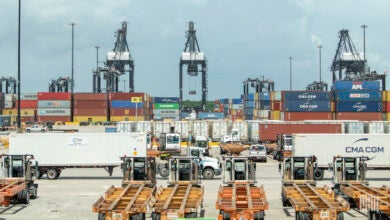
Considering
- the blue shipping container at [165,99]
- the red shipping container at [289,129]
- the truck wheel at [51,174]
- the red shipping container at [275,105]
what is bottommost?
the truck wheel at [51,174]

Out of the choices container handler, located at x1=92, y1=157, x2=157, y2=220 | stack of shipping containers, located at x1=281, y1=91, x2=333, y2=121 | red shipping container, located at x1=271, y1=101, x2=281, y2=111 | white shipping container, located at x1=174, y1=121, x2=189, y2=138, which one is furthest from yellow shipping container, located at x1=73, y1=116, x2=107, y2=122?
container handler, located at x1=92, y1=157, x2=157, y2=220

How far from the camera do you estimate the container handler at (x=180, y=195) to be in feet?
64.3

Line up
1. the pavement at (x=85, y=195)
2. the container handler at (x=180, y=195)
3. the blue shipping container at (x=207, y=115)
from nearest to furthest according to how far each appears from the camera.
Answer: the container handler at (x=180, y=195) → the pavement at (x=85, y=195) → the blue shipping container at (x=207, y=115)

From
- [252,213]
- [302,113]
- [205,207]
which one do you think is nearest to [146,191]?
[205,207]

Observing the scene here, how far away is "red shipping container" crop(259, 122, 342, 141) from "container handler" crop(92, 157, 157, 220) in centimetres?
4480

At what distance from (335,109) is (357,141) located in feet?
185

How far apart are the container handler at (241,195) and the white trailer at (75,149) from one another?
14.5m

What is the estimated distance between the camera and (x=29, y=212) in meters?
26.7

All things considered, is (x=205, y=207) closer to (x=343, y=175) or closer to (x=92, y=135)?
(x=343, y=175)

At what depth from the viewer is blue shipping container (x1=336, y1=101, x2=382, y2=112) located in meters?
96.4

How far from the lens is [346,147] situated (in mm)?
42656

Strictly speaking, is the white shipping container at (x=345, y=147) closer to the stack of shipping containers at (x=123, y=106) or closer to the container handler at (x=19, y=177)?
the container handler at (x=19, y=177)

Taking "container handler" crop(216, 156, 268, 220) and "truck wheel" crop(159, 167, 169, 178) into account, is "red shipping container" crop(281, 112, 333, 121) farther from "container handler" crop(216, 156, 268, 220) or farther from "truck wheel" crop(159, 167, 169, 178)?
"container handler" crop(216, 156, 268, 220)

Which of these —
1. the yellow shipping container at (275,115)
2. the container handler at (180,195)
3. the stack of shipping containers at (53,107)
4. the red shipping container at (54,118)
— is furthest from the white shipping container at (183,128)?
the container handler at (180,195)
